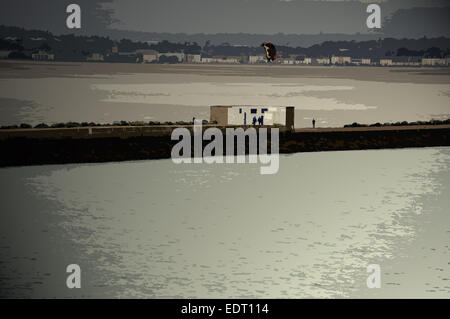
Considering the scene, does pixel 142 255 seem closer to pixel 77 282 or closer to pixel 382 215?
pixel 77 282

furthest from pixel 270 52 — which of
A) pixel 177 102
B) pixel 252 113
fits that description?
pixel 177 102

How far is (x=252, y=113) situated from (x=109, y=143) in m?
10.2

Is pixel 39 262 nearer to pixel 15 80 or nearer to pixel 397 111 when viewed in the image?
pixel 397 111

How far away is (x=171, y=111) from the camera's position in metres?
112

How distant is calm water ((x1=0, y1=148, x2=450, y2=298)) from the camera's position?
84.0ft

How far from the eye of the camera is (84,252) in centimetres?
2927

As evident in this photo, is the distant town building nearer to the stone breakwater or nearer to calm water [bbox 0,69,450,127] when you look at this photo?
the stone breakwater

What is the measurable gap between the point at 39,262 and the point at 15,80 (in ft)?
533

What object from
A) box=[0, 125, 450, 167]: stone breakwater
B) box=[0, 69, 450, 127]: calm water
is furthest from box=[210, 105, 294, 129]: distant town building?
box=[0, 69, 450, 127]: calm water

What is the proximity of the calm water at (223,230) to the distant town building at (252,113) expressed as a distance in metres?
3.32
